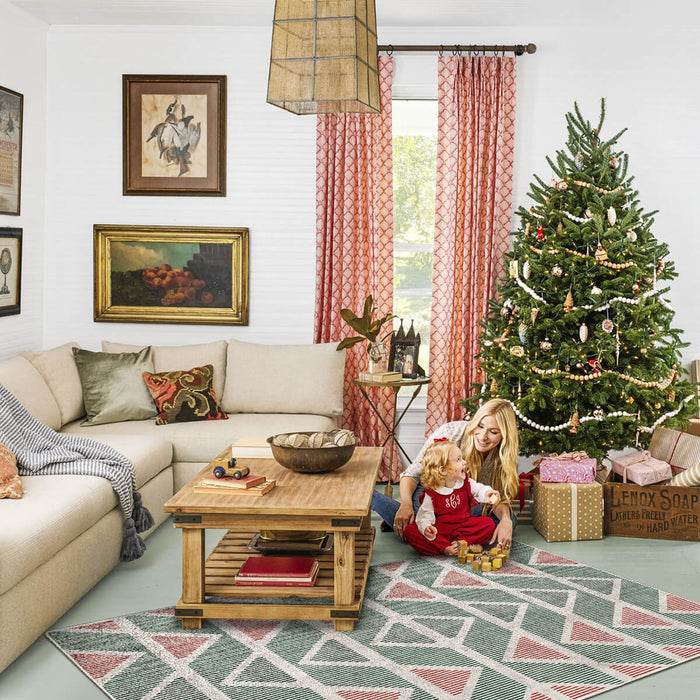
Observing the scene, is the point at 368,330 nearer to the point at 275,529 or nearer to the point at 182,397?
the point at 182,397

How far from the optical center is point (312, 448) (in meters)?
3.49

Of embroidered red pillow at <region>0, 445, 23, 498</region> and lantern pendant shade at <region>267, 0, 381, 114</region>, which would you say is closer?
lantern pendant shade at <region>267, 0, 381, 114</region>

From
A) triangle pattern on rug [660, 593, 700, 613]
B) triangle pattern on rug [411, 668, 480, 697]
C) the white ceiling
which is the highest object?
the white ceiling

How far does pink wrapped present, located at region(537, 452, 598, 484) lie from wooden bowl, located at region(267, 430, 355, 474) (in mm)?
1284

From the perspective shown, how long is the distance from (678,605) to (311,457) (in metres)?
1.63

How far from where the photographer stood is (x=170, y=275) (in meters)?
5.79

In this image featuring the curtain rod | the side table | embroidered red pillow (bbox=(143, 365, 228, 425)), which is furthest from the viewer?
the curtain rod

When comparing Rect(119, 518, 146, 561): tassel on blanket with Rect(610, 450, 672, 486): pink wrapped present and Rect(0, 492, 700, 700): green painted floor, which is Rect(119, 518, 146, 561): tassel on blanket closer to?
Rect(0, 492, 700, 700): green painted floor

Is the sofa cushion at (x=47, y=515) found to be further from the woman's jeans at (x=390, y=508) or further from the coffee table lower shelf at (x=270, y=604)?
the woman's jeans at (x=390, y=508)

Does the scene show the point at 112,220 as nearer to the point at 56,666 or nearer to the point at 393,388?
the point at 393,388

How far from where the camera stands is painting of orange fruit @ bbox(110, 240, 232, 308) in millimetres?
5773

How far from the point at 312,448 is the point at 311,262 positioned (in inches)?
98.6

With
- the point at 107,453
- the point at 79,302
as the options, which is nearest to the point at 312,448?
the point at 107,453

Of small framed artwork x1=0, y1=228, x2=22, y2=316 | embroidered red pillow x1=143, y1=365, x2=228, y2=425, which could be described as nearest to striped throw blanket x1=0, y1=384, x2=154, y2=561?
embroidered red pillow x1=143, y1=365, x2=228, y2=425
